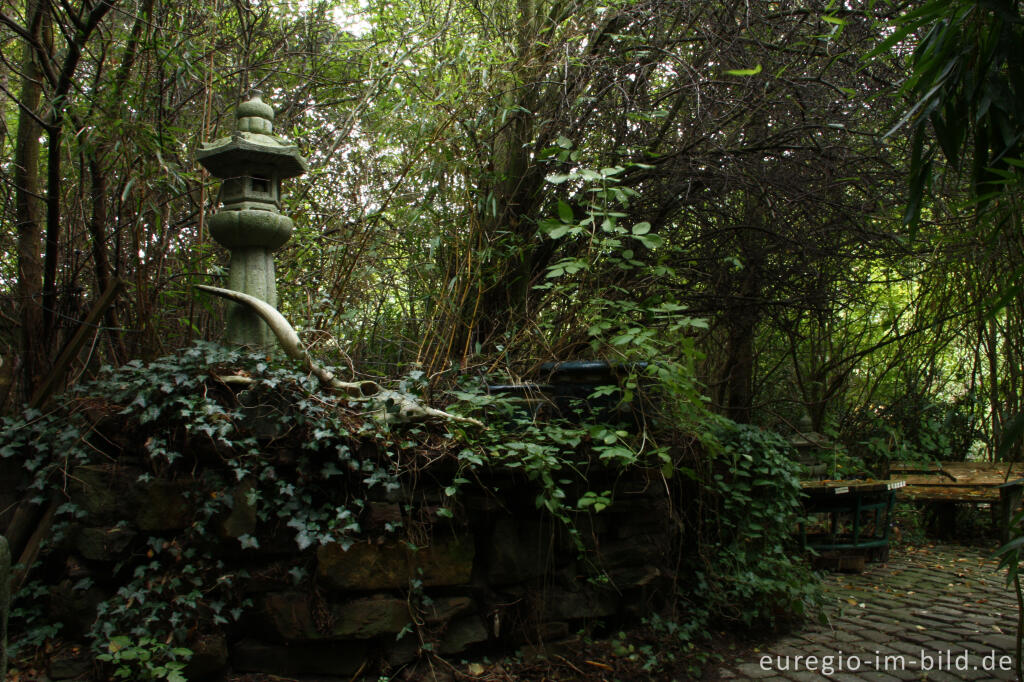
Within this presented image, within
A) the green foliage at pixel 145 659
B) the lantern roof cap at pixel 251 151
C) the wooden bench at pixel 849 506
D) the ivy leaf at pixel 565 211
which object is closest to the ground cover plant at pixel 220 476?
the green foliage at pixel 145 659

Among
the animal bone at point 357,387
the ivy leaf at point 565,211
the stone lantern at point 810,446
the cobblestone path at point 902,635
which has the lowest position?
the cobblestone path at point 902,635

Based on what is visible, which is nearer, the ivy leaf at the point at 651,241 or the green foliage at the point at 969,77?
the green foliage at the point at 969,77

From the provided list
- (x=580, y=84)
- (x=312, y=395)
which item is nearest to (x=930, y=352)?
(x=580, y=84)

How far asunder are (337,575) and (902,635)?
2.94m

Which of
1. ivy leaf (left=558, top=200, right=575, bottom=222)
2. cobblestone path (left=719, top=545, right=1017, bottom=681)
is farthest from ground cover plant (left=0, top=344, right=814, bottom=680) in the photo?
ivy leaf (left=558, top=200, right=575, bottom=222)

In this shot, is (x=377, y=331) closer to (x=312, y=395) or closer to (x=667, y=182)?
(x=312, y=395)

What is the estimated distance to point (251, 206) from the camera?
11.2 feet

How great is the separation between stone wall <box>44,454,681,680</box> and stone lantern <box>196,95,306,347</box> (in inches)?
37.5

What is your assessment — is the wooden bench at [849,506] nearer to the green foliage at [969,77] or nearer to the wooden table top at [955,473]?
the wooden table top at [955,473]

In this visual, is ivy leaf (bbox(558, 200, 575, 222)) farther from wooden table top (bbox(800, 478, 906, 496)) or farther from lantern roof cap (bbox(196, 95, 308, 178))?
wooden table top (bbox(800, 478, 906, 496))

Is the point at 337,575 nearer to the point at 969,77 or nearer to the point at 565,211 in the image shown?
the point at 565,211

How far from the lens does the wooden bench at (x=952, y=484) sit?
5957mm

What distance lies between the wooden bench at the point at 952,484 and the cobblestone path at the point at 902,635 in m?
1.14

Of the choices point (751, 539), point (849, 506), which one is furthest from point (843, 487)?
point (751, 539)
